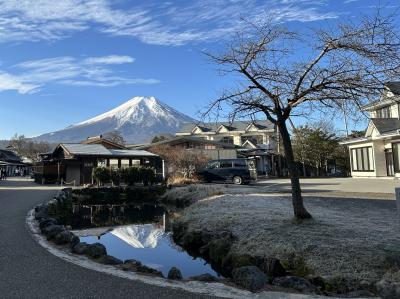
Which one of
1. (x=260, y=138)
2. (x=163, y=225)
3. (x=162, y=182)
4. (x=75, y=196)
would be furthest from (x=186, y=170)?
(x=260, y=138)

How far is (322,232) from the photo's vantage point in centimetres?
859

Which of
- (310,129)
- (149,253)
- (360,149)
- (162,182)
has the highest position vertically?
(310,129)

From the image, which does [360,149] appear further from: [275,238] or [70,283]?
[70,283]

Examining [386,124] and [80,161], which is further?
[80,161]

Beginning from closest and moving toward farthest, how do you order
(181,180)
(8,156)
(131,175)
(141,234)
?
(141,234)
(181,180)
(131,175)
(8,156)

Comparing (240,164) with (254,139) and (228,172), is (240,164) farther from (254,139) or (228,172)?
(254,139)

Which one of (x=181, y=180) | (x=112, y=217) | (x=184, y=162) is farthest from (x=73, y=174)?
(x=112, y=217)

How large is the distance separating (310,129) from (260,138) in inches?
831

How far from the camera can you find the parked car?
90.5ft

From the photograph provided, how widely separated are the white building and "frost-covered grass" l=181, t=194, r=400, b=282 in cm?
1400

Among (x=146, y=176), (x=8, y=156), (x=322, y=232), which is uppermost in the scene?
(x=8, y=156)

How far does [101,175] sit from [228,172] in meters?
9.54

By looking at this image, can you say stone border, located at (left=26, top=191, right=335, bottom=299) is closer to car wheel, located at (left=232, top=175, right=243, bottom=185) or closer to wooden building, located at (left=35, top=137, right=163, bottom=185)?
car wheel, located at (left=232, top=175, right=243, bottom=185)

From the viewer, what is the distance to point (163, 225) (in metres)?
15.6
